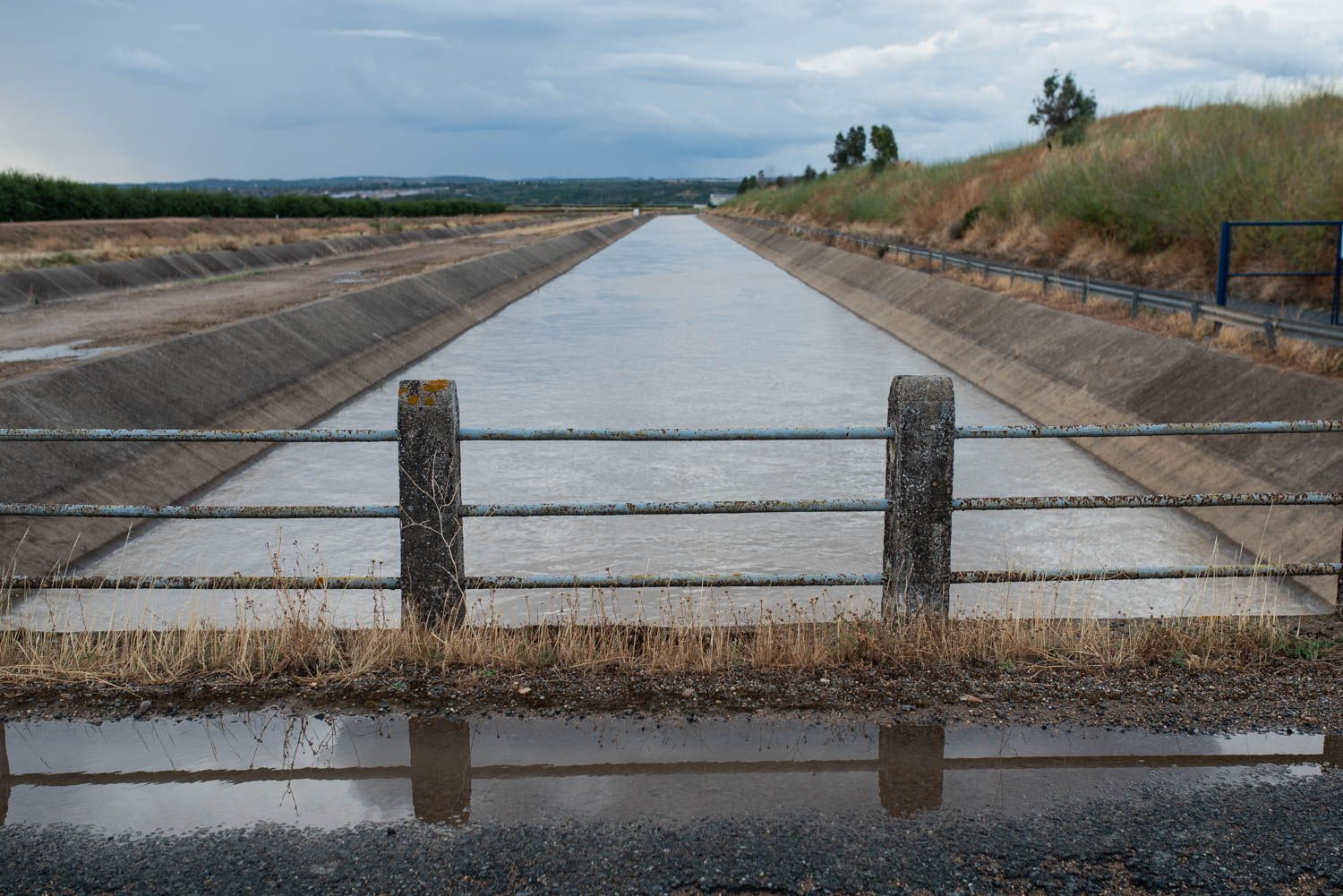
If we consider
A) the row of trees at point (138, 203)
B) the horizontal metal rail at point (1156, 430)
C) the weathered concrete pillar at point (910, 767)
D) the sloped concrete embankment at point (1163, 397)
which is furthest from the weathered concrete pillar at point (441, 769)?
the row of trees at point (138, 203)

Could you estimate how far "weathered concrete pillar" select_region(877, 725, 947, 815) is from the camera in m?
4.60

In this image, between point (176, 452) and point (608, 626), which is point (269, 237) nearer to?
point (176, 452)

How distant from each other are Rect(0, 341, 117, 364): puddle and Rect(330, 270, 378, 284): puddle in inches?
624

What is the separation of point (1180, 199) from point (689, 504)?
2204 centimetres

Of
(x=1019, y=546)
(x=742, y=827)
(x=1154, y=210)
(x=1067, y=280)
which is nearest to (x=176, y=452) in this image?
(x=1019, y=546)

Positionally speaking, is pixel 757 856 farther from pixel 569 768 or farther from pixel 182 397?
pixel 182 397

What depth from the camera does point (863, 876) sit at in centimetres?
402

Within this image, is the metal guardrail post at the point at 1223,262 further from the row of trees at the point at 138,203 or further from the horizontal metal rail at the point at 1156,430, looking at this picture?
the row of trees at the point at 138,203

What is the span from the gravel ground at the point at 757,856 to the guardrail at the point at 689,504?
1.94m

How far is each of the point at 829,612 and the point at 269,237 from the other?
53550 millimetres

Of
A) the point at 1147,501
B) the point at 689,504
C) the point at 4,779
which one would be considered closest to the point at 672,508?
the point at 689,504

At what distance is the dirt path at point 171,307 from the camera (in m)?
22.1

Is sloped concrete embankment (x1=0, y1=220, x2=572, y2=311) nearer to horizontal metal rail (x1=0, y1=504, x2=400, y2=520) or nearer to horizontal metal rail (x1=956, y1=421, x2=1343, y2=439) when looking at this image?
horizontal metal rail (x1=0, y1=504, x2=400, y2=520)

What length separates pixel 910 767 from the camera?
4898 mm
